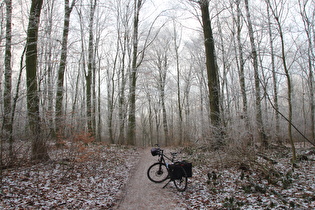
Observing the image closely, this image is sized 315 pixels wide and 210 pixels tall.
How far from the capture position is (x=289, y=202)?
3.60 m

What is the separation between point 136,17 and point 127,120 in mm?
8533

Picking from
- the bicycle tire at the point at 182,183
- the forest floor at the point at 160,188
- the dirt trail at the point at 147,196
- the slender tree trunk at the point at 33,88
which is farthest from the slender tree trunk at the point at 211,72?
the slender tree trunk at the point at 33,88

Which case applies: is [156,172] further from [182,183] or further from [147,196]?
[147,196]

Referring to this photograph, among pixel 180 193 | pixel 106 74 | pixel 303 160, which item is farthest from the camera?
pixel 106 74

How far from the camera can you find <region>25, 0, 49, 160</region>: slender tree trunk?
628cm

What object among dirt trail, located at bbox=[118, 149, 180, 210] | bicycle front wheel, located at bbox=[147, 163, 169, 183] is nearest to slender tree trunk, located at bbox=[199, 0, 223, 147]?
bicycle front wheel, located at bbox=[147, 163, 169, 183]

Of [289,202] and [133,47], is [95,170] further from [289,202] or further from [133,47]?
[133,47]

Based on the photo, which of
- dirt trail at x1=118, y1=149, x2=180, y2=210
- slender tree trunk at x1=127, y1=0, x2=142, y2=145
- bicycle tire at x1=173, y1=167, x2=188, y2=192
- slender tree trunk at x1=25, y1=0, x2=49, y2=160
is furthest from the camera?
slender tree trunk at x1=127, y1=0, x2=142, y2=145

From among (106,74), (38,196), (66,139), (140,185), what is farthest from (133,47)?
(38,196)

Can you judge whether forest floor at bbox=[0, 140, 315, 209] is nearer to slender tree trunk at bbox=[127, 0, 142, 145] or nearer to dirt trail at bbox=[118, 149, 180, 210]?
dirt trail at bbox=[118, 149, 180, 210]

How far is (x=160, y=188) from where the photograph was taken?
5.64m

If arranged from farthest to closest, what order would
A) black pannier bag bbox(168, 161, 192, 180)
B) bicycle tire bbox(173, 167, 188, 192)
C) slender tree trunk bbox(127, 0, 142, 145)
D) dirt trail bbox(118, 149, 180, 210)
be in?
slender tree trunk bbox(127, 0, 142, 145) < black pannier bag bbox(168, 161, 192, 180) < bicycle tire bbox(173, 167, 188, 192) < dirt trail bbox(118, 149, 180, 210)

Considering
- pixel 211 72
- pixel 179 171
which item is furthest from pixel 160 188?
pixel 211 72

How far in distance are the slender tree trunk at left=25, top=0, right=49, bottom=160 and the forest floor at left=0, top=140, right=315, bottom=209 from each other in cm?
50
